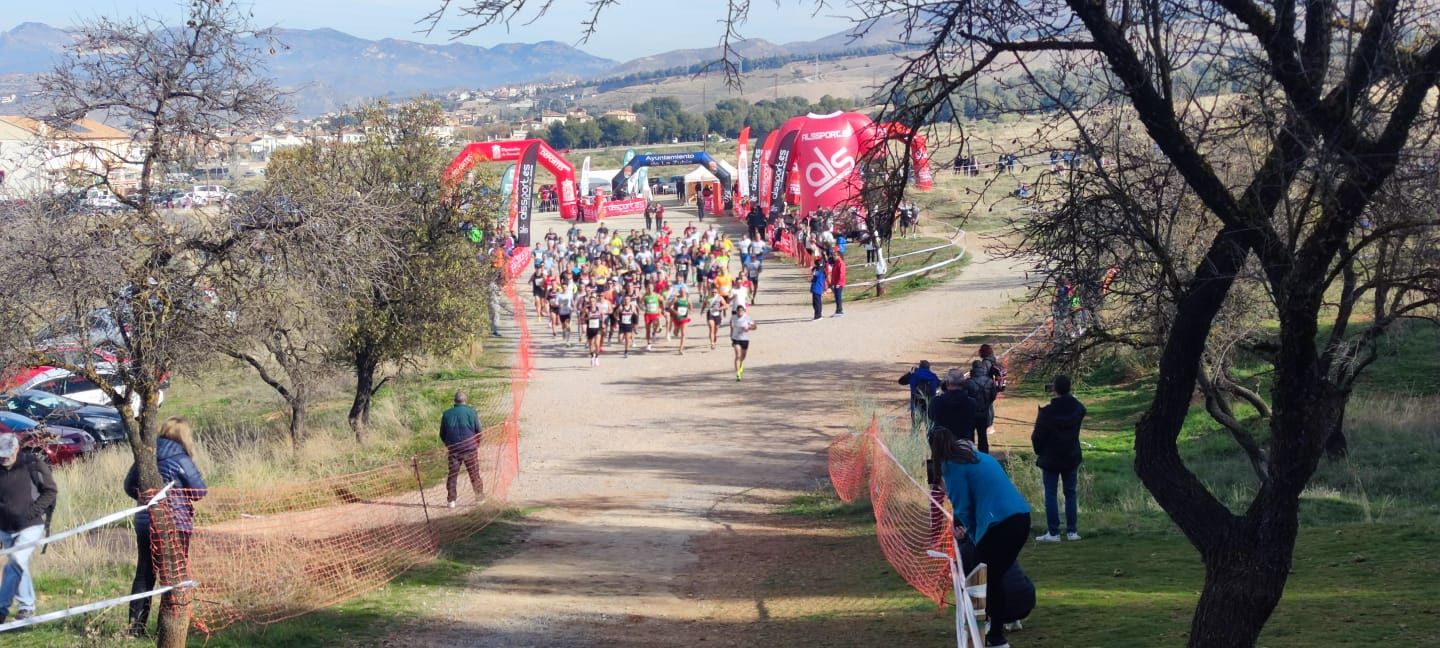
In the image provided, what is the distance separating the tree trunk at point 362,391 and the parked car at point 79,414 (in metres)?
5.13

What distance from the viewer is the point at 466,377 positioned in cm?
2695

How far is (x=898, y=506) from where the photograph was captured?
13234 millimetres

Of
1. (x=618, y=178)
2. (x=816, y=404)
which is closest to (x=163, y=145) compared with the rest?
(x=816, y=404)

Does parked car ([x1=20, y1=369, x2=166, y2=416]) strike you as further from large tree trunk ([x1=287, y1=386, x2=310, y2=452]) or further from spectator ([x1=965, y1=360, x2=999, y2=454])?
spectator ([x1=965, y1=360, x2=999, y2=454])

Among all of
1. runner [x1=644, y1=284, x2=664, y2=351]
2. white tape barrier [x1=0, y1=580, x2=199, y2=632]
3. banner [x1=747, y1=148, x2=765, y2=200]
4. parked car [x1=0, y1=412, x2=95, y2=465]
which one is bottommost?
parked car [x1=0, y1=412, x2=95, y2=465]

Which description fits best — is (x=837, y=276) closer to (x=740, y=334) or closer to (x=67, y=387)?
(x=740, y=334)

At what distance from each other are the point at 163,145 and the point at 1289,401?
26.2 ft

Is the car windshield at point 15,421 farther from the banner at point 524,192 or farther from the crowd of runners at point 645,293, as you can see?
the banner at point 524,192

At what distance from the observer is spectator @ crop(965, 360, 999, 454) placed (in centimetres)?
1486

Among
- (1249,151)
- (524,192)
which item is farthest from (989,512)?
(524,192)

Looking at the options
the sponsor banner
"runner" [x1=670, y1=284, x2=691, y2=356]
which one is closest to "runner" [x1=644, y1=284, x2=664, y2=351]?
"runner" [x1=670, y1=284, x2=691, y2=356]

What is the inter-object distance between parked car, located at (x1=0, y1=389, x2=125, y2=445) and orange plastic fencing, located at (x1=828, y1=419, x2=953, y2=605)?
46.5 ft

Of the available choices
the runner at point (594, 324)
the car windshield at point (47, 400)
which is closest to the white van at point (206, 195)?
the car windshield at point (47, 400)

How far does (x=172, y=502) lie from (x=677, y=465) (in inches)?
398
